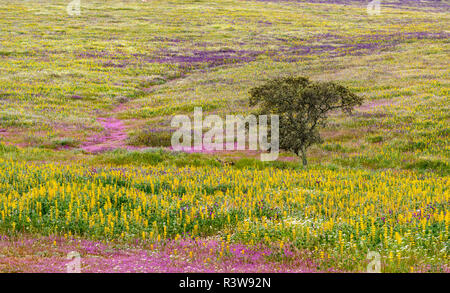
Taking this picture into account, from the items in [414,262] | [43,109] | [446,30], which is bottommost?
[43,109]

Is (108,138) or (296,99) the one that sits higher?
(296,99)

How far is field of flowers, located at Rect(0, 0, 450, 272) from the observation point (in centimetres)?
807

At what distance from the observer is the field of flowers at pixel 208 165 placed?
807 cm

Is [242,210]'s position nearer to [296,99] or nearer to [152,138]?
[296,99]

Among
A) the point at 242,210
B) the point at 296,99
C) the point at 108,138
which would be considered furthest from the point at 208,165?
the point at 108,138

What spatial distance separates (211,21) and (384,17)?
171 feet

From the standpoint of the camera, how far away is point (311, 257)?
765 cm

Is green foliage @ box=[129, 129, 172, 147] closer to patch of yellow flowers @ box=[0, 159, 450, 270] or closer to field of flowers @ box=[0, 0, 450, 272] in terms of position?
field of flowers @ box=[0, 0, 450, 272]

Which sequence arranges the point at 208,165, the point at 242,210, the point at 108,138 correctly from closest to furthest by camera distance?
the point at 242,210, the point at 208,165, the point at 108,138

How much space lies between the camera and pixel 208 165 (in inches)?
827

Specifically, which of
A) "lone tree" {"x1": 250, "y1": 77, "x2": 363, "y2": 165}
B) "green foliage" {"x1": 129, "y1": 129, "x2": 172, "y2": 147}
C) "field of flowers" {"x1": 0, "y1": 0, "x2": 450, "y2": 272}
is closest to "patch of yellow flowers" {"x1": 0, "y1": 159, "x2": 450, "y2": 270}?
"field of flowers" {"x1": 0, "y1": 0, "x2": 450, "y2": 272}

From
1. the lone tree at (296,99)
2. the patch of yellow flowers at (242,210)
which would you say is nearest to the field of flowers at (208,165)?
the patch of yellow flowers at (242,210)
